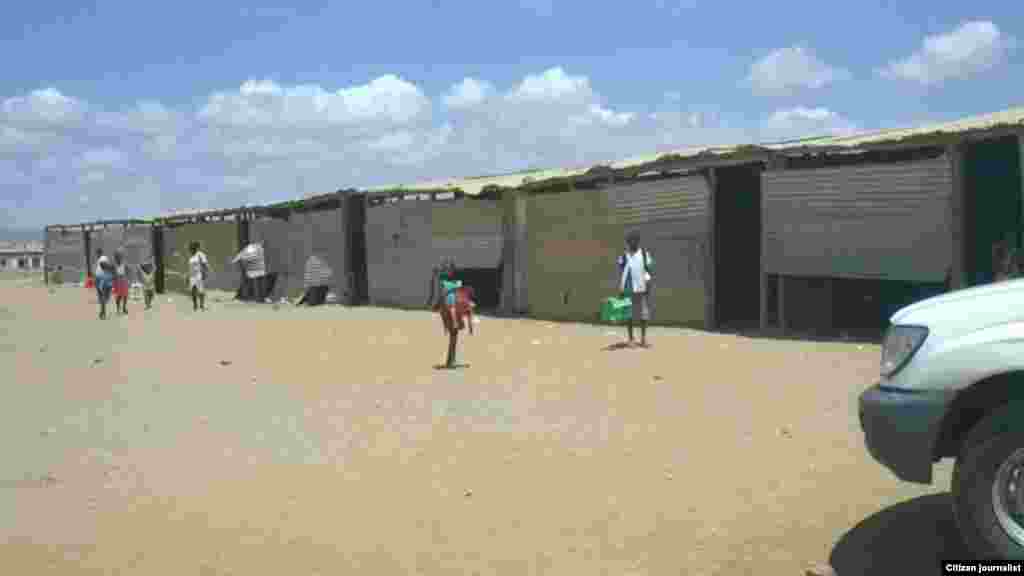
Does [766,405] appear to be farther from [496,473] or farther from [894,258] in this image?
[894,258]

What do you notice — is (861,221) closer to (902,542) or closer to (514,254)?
(514,254)

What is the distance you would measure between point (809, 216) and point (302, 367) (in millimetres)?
7129

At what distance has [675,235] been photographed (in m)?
15.4

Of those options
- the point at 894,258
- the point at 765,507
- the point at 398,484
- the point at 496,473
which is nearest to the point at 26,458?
the point at 398,484

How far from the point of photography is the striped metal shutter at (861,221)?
1213 cm

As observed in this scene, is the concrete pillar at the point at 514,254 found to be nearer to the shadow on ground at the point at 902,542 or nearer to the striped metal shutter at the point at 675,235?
the striped metal shutter at the point at 675,235

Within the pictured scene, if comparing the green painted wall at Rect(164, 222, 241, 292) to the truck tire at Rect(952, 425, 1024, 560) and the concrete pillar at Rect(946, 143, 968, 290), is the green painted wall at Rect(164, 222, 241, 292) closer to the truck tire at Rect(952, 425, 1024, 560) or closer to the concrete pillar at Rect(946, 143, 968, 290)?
the concrete pillar at Rect(946, 143, 968, 290)

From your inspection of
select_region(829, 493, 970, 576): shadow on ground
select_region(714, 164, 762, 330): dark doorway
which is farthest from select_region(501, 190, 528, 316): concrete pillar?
select_region(829, 493, 970, 576): shadow on ground

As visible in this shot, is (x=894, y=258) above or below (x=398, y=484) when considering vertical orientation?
above

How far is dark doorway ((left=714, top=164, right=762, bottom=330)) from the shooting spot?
Result: 15.1m

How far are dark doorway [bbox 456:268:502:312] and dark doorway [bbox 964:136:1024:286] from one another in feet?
33.4

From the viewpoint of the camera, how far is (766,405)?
27.2 ft

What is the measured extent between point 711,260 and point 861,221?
2.51m

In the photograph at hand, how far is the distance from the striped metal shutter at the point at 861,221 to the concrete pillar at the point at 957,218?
7cm
